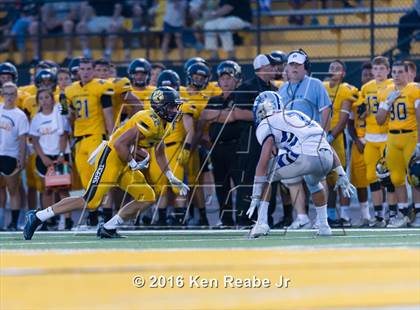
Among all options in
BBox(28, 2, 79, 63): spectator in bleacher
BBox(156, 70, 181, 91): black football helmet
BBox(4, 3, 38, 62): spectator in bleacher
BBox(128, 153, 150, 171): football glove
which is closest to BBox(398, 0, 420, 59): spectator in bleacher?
BBox(156, 70, 181, 91): black football helmet

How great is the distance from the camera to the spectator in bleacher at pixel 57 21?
1761 centimetres

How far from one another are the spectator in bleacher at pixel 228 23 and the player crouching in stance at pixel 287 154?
6.35m

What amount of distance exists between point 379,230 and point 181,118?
9.27ft

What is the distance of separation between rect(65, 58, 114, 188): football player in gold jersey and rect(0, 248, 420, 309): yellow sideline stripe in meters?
4.60

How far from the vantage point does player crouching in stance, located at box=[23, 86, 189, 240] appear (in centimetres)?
1088

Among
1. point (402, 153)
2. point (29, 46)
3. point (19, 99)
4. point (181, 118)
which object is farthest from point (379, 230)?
point (29, 46)

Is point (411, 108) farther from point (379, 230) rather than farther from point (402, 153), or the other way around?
point (379, 230)

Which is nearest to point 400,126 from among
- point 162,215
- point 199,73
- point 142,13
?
point 199,73

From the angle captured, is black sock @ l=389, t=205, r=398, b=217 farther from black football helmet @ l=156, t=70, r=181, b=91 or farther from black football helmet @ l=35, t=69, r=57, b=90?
black football helmet @ l=35, t=69, r=57, b=90

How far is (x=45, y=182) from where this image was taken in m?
13.6

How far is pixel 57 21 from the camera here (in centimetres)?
1825

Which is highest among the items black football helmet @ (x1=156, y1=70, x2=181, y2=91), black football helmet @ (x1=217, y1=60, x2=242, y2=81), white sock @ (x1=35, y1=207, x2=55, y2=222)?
black football helmet @ (x1=217, y1=60, x2=242, y2=81)

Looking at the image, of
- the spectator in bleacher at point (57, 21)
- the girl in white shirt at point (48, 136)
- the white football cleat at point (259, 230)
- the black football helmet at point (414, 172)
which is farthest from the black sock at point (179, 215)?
the spectator in bleacher at point (57, 21)

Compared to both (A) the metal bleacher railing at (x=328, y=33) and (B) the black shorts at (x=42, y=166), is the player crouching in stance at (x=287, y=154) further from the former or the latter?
(A) the metal bleacher railing at (x=328, y=33)
